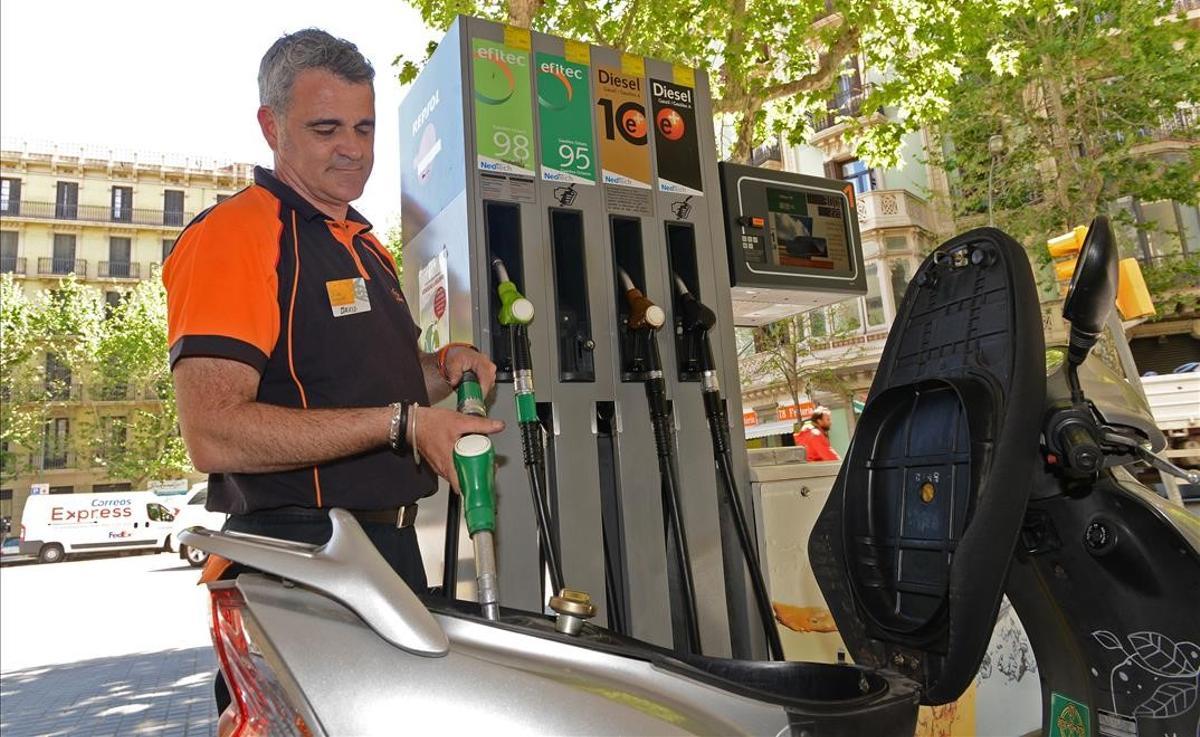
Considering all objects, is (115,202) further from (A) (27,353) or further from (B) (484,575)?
(B) (484,575)

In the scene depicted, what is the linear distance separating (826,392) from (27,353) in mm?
30485

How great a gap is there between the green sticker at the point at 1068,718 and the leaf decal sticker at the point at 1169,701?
141 millimetres

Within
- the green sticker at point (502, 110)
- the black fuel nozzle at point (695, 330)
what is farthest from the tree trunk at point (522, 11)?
the black fuel nozzle at point (695, 330)

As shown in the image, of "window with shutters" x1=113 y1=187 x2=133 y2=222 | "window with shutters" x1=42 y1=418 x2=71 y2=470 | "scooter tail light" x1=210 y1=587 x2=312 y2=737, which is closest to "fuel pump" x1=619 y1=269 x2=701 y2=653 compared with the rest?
"scooter tail light" x1=210 y1=587 x2=312 y2=737

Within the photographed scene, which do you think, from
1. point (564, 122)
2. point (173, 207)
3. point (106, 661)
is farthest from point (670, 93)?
point (173, 207)

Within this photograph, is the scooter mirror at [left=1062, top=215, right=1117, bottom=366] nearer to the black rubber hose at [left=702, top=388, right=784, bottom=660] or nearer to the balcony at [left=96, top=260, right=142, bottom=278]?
the black rubber hose at [left=702, top=388, right=784, bottom=660]

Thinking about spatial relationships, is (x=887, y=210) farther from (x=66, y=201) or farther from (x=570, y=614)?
(x=66, y=201)

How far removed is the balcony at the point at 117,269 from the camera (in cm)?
4522

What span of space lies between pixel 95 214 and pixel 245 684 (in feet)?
173

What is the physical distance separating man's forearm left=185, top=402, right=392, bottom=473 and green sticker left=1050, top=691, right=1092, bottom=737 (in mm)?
1647

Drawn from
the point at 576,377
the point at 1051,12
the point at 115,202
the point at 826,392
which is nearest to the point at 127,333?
the point at 115,202

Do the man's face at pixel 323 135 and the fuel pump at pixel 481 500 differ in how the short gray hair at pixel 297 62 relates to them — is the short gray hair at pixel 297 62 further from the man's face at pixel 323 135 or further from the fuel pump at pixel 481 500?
the fuel pump at pixel 481 500

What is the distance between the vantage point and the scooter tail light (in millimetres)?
875

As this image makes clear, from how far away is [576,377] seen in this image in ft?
9.73
